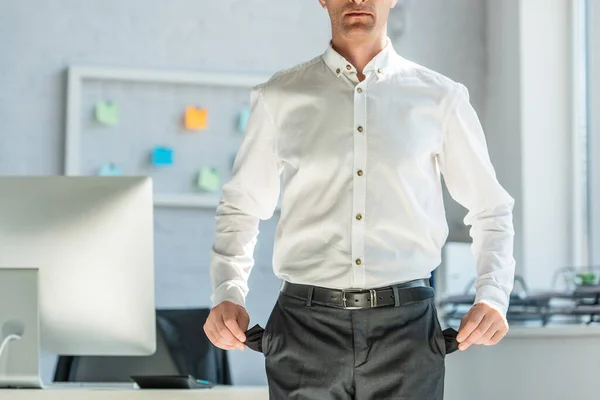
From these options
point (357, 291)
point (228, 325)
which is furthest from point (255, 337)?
point (357, 291)

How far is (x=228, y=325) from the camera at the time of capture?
4.26 ft

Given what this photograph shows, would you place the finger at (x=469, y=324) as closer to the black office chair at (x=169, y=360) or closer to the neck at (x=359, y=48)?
the neck at (x=359, y=48)

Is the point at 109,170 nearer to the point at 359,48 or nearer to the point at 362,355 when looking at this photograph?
the point at 359,48

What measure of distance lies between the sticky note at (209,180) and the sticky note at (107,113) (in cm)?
38

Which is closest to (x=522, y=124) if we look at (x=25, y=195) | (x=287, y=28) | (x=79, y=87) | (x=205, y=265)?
(x=287, y=28)

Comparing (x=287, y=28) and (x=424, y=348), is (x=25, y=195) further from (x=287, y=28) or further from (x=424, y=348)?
(x=287, y=28)

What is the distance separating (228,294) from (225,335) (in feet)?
0.23

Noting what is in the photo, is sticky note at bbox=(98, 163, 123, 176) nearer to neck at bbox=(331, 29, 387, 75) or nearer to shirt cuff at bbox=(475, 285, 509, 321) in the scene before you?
neck at bbox=(331, 29, 387, 75)

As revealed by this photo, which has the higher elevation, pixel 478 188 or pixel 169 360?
pixel 478 188

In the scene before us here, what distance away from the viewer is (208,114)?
3.56 m

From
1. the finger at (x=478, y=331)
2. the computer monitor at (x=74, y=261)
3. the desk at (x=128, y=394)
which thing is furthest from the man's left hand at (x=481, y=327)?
the computer monitor at (x=74, y=261)

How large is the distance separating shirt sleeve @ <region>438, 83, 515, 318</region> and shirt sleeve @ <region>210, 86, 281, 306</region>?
0.87 ft

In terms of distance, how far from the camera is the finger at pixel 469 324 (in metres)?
1.21

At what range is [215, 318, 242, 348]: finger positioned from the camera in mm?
1301
